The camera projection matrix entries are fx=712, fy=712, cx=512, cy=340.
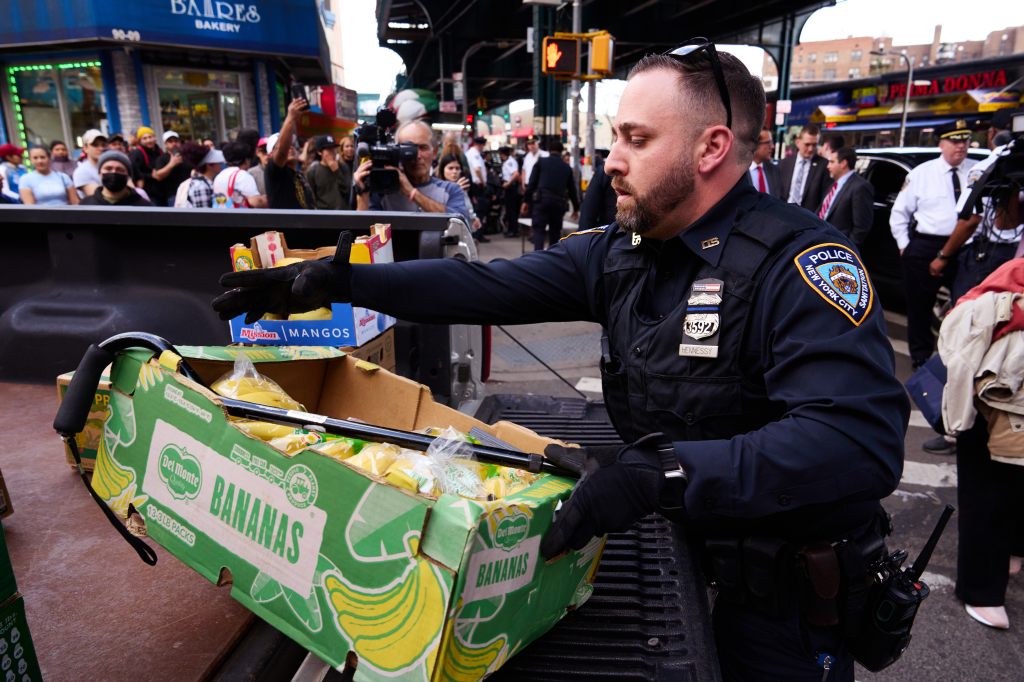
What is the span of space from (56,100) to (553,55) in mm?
11448

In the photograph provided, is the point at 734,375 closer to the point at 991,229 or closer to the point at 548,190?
the point at 991,229

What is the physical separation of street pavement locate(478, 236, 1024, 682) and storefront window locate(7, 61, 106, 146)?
43.5ft

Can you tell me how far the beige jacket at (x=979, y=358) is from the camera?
267 centimetres

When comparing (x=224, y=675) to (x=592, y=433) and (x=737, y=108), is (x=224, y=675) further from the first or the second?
(x=592, y=433)

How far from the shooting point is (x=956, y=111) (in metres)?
37.3

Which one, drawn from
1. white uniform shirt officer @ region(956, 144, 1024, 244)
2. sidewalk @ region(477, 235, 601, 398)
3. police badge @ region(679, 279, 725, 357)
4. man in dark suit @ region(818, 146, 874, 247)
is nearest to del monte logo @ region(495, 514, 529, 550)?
police badge @ region(679, 279, 725, 357)

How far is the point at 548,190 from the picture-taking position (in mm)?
12414

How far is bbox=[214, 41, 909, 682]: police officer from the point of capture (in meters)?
1.40

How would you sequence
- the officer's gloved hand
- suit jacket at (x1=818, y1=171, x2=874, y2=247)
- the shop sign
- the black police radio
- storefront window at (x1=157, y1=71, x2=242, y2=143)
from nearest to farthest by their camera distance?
the officer's gloved hand < the black police radio < suit jacket at (x1=818, y1=171, x2=874, y2=247) < storefront window at (x1=157, y1=71, x2=242, y2=143) < the shop sign

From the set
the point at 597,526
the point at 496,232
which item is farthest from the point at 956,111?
the point at 597,526

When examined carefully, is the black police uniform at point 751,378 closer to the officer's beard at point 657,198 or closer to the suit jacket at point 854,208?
the officer's beard at point 657,198

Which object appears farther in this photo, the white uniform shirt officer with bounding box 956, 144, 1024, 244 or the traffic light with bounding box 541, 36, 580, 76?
the traffic light with bounding box 541, 36, 580, 76

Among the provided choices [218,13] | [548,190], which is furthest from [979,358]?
[218,13]

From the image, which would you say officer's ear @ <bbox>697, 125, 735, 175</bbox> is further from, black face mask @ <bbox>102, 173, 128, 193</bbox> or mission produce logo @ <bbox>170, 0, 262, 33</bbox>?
mission produce logo @ <bbox>170, 0, 262, 33</bbox>
